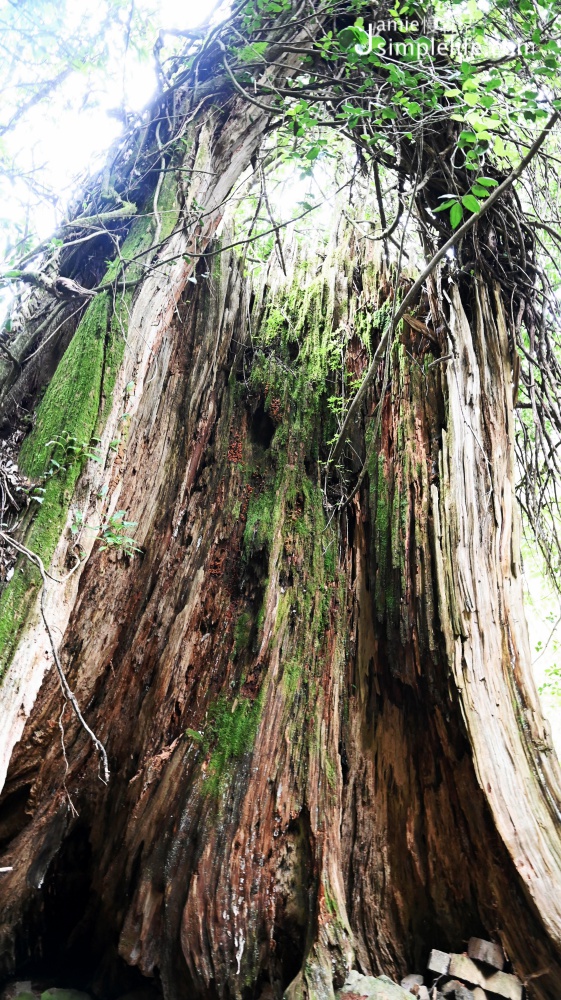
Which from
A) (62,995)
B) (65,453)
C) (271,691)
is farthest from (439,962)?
(65,453)

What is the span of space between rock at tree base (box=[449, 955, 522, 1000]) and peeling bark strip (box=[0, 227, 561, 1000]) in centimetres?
7

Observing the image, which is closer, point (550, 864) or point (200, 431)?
point (550, 864)

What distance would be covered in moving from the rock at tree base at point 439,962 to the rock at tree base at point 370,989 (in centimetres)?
15

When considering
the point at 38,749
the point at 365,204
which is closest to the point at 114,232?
the point at 365,204

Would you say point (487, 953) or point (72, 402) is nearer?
point (487, 953)

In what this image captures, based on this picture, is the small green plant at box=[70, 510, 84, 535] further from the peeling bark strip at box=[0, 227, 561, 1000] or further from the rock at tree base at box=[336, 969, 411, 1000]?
the rock at tree base at box=[336, 969, 411, 1000]

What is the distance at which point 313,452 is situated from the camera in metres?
3.09

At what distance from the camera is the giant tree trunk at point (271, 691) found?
2.00 meters

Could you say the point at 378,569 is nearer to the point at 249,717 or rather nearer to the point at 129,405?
the point at 249,717

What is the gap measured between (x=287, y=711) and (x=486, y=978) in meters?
1.08

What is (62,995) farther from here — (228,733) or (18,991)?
(228,733)

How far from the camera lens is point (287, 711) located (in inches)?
94.5

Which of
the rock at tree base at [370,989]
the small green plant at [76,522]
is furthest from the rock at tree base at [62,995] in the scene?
the small green plant at [76,522]

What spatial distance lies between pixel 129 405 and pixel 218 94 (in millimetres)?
1857
